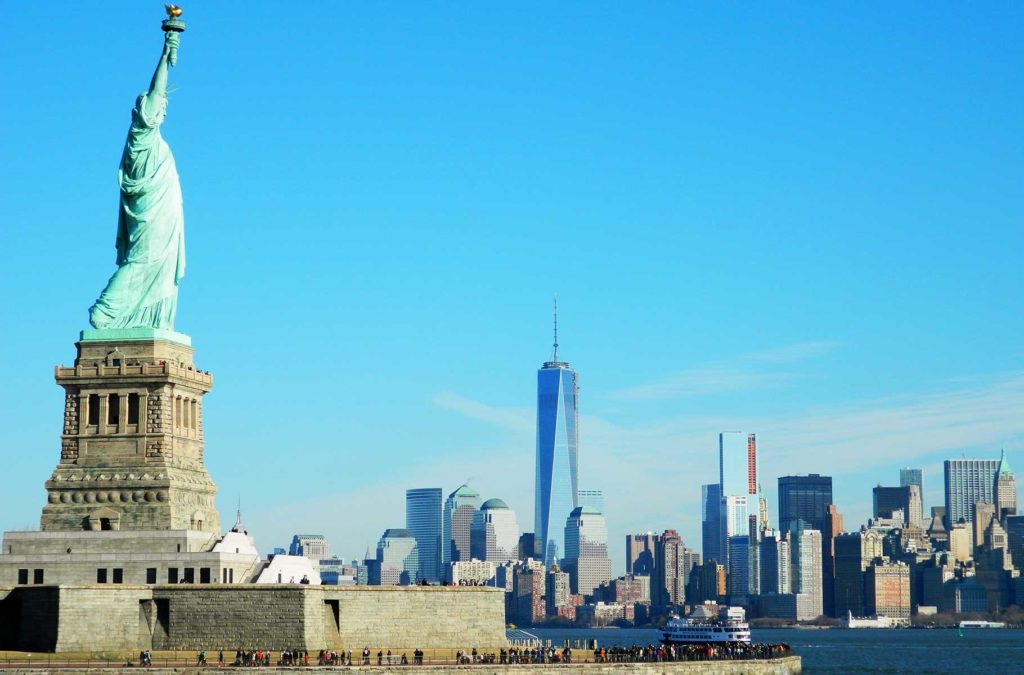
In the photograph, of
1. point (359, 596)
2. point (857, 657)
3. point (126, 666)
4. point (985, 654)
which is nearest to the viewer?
point (126, 666)

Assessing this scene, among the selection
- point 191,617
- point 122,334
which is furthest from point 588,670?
point 122,334

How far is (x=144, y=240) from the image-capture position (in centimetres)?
9862

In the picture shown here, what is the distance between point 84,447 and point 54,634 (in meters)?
11.5

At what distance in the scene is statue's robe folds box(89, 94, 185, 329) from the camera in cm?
9812

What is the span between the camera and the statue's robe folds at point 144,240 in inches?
3863

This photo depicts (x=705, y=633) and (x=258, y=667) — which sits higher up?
(x=258, y=667)

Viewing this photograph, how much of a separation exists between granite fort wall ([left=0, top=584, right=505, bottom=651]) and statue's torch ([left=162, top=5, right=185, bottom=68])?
1134 inches

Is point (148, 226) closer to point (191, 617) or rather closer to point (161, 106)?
point (161, 106)

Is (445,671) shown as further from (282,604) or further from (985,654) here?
(985,654)

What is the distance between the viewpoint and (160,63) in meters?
99.4

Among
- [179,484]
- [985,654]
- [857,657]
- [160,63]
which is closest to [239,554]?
[179,484]

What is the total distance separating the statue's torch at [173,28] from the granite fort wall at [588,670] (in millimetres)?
33699

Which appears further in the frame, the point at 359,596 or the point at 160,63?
the point at 160,63

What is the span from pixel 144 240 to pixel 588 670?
1280 inches
